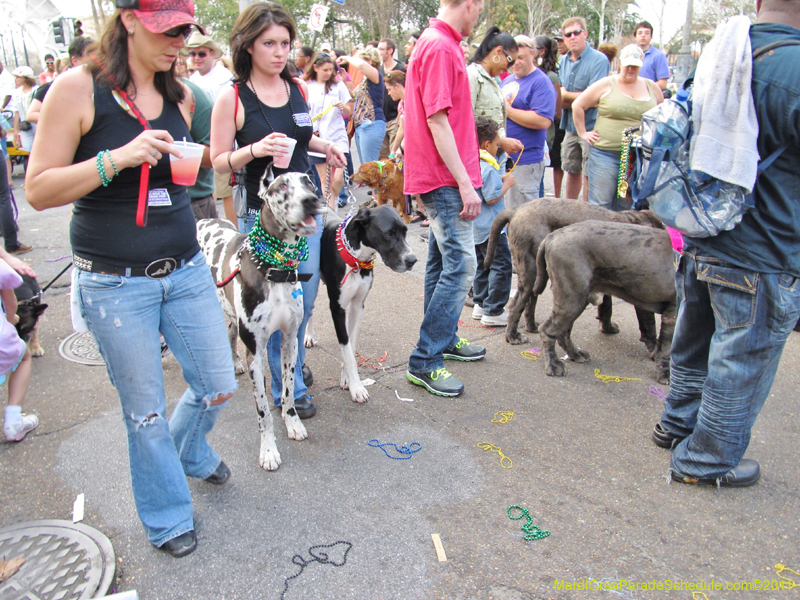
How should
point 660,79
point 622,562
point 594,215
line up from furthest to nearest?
point 660,79 → point 594,215 → point 622,562

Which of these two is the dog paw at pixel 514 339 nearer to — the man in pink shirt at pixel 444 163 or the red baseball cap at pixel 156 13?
the man in pink shirt at pixel 444 163

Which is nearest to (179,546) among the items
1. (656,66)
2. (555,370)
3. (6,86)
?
(555,370)

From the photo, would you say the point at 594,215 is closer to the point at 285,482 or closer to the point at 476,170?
the point at 476,170

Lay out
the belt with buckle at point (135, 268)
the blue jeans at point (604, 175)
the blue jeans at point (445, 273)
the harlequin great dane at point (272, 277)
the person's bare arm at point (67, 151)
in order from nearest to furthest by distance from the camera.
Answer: the person's bare arm at point (67, 151)
the belt with buckle at point (135, 268)
the harlequin great dane at point (272, 277)
the blue jeans at point (445, 273)
the blue jeans at point (604, 175)

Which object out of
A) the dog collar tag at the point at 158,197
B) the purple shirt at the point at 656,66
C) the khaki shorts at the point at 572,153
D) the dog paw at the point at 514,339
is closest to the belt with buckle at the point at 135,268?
the dog collar tag at the point at 158,197

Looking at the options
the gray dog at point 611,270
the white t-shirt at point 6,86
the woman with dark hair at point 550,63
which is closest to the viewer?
the gray dog at point 611,270

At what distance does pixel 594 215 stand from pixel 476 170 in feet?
4.58

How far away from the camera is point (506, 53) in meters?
4.86

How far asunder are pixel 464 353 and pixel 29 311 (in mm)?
3099

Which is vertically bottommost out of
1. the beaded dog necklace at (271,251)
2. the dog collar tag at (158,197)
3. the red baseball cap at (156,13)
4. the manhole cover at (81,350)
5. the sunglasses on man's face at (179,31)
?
the manhole cover at (81,350)

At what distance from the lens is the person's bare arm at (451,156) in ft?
11.4

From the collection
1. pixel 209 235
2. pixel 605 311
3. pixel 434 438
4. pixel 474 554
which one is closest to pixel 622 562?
pixel 474 554

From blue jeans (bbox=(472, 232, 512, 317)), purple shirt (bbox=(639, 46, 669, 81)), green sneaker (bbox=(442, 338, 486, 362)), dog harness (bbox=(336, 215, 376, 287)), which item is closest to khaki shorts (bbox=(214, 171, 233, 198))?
blue jeans (bbox=(472, 232, 512, 317))

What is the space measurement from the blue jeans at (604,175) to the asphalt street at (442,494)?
8.00ft
